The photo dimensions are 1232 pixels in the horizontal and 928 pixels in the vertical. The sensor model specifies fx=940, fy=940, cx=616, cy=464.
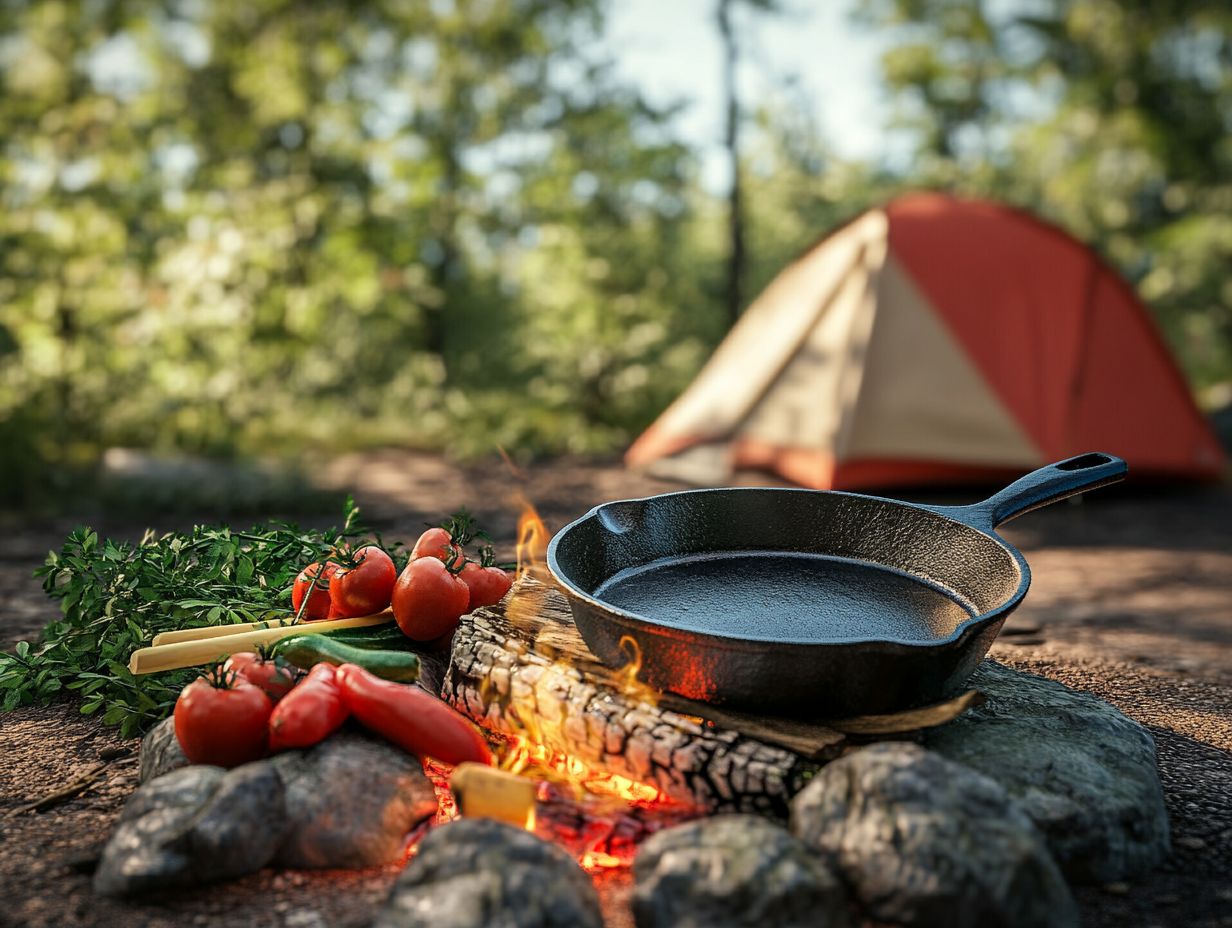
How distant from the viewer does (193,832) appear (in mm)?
1765

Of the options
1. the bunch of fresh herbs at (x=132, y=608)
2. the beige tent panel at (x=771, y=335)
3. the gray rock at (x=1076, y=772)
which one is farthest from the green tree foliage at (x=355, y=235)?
the gray rock at (x=1076, y=772)

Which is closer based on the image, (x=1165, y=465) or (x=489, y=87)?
(x=1165, y=465)

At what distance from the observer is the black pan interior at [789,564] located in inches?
89.8

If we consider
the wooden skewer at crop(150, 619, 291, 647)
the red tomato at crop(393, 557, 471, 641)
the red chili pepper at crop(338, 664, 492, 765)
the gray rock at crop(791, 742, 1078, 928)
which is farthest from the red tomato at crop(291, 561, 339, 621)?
the gray rock at crop(791, 742, 1078, 928)

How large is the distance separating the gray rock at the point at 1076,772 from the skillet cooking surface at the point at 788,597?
0.25m

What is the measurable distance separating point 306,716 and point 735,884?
967 millimetres

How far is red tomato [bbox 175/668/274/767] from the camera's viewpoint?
6.52 ft

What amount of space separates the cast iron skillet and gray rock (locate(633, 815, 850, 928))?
357 millimetres

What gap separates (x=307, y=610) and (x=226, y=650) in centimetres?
42

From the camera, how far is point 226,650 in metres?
2.33

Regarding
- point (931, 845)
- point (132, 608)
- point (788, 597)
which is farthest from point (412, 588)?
point (931, 845)

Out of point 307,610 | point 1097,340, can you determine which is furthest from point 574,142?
point 307,610

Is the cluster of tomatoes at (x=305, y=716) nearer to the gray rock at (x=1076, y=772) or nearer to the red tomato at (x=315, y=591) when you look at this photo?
the red tomato at (x=315, y=591)

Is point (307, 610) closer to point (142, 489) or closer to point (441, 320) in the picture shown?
point (142, 489)
